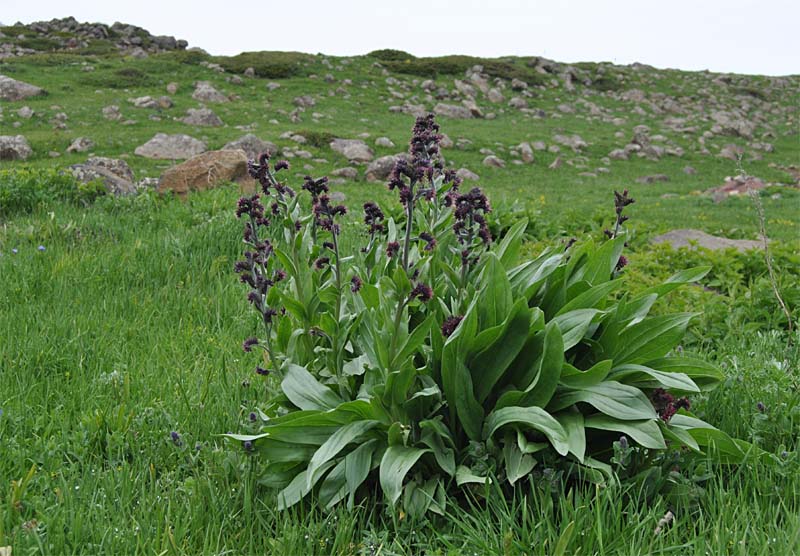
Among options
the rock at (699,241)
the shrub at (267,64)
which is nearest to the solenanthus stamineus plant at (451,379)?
the rock at (699,241)

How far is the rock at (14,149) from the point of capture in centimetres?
1675

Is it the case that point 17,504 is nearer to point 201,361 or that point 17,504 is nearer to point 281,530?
point 281,530

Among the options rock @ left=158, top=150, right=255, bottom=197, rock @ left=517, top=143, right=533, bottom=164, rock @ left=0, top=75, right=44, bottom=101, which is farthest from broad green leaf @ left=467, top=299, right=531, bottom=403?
rock @ left=0, top=75, right=44, bottom=101

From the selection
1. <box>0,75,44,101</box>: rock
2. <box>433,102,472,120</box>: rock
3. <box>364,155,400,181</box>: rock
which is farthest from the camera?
<box>433,102,472,120</box>: rock

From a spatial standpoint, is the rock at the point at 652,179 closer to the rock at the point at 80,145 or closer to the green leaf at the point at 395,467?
the rock at the point at 80,145

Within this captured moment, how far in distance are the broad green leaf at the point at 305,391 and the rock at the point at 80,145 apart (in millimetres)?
17489

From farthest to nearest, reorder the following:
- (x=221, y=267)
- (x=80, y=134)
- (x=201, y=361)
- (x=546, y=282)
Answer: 1. (x=80, y=134)
2. (x=221, y=267)
3. (x=201, y=361)
4. (x=546, y=282)

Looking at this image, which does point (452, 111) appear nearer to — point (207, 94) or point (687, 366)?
point (207, 94)

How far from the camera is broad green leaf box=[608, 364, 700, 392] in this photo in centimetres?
270

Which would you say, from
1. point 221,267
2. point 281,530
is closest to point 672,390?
point 281,530

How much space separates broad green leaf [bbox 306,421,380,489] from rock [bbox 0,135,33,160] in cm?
1765

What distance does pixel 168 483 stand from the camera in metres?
2.84

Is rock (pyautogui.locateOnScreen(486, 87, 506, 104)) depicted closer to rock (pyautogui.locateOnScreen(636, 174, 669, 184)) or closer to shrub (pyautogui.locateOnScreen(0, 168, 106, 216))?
rock (pyautogui.locateOnScreen(636, 174, 669, 184))

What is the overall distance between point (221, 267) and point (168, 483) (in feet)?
11.9
